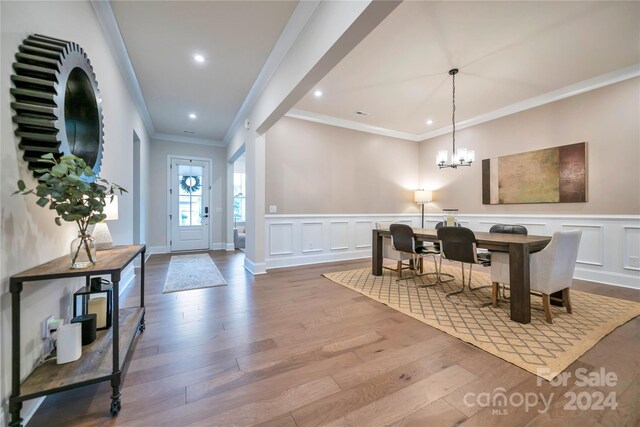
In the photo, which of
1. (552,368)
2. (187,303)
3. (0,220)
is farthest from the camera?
(187,303)

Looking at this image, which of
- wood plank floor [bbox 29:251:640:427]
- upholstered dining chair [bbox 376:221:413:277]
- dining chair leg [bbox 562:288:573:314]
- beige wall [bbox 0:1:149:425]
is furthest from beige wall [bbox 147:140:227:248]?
dining chair leg [bbox 562:288:573:314]

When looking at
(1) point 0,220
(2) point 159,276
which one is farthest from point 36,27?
(2) point 159,276

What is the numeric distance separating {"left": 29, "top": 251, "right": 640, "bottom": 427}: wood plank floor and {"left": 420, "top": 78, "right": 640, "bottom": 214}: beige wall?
2121 millimetres

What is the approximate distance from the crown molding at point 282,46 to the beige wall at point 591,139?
3.21 metres

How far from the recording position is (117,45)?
283cm

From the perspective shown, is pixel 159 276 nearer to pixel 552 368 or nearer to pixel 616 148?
pixel 552 368

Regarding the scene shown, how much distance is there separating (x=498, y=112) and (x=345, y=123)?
2866mm

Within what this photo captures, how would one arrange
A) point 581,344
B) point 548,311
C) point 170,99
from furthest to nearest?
point 170,99 < point 548,311 < point 581,344

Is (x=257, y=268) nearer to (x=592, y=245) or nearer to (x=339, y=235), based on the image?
(x=339, y=235)

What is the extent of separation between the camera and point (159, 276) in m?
4.05

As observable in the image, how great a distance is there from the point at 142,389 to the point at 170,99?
14.2 ft

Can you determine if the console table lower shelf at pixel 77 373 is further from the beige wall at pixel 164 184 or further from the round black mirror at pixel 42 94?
the beige wall at pixel 164 184

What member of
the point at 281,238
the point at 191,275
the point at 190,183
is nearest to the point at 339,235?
the point at 281,238

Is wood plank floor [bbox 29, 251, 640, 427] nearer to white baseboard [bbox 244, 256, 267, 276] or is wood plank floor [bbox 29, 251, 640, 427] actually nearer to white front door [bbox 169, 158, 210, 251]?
white baseboard [bbox 244, 256, 267, 276]
